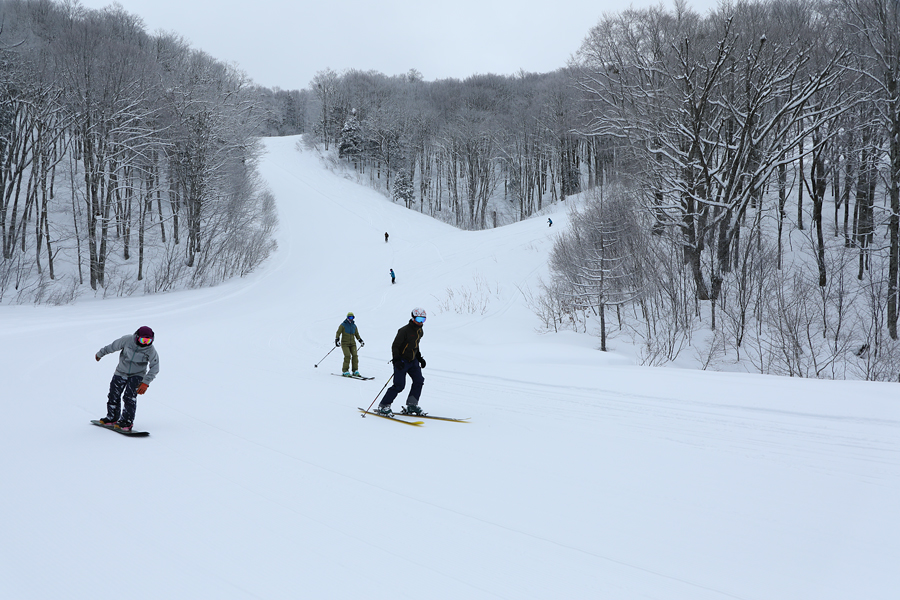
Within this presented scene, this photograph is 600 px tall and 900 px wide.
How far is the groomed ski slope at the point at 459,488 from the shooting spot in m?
3.48

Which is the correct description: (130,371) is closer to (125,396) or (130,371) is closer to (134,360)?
(134,360)

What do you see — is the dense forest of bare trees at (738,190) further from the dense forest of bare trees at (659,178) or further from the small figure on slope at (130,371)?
the small figure on slope at (130,371)

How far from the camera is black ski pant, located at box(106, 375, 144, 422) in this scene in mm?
7062

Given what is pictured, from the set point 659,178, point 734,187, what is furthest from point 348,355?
point 734,187

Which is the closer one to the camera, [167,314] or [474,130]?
[167,314]

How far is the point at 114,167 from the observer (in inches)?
1077

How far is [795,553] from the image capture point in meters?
3.70

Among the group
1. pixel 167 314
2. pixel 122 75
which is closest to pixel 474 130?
pixel 122 75

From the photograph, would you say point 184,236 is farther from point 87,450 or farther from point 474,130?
point 474,130

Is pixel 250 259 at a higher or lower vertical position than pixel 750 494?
higher

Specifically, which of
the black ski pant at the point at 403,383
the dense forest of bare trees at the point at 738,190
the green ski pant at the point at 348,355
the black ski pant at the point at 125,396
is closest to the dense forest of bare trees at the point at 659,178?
the dense forest of bare trees at the point at 738,190

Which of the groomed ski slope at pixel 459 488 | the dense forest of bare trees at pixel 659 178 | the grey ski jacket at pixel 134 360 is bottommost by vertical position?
the groomed ski slope at pixel 459 488

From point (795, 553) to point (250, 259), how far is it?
35035 mm

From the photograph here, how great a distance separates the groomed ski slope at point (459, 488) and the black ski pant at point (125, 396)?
0.34m
